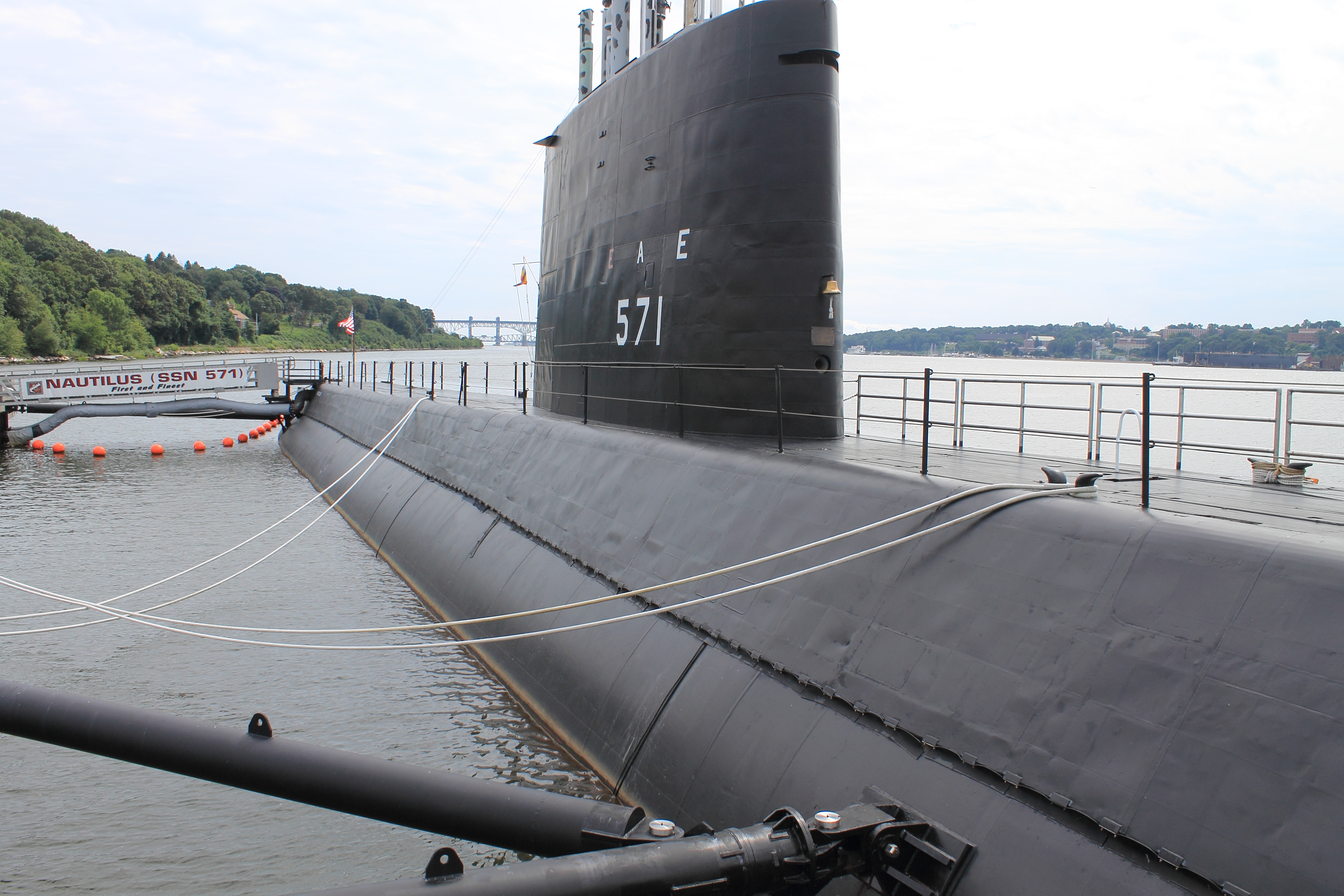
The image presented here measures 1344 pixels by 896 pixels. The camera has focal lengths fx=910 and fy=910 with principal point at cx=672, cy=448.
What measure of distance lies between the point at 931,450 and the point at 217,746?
20.0 ft

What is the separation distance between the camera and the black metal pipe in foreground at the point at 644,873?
297 centimetres

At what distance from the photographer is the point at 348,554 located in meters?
13.6

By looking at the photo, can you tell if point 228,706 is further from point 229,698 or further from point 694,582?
point 694,582

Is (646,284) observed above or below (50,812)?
above

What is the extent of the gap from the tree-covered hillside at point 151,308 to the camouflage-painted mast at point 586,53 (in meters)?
54.9

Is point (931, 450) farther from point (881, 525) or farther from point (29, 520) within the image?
point (29, 520)

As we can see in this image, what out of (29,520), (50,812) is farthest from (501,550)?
(29,520)

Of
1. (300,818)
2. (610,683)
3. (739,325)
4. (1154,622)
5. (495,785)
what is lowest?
(300,818)

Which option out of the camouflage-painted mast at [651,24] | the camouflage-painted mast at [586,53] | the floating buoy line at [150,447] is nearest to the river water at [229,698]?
the camouflage-painted mast at [651,24]

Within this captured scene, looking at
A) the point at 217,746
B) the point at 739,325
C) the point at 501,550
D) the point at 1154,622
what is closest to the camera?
the point at 1154,622

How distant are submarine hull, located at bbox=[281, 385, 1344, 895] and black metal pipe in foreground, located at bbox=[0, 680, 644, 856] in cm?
129

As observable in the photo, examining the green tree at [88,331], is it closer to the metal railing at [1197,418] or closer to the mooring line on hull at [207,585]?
the mooring line on hull at [207,585]

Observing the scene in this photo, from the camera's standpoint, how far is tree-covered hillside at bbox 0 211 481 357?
250 feet

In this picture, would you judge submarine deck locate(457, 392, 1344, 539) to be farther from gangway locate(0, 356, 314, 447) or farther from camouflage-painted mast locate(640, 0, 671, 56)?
gangway locate(0, 356, 314, 447)
